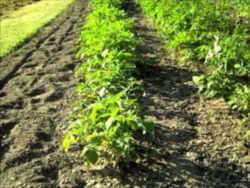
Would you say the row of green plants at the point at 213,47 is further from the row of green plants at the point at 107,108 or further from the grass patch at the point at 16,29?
the grass patch at the point at 16,29

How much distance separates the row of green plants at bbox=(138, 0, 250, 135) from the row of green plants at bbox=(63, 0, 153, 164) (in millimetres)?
851

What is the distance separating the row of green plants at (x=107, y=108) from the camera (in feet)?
8.78

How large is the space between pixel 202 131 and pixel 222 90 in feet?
2.73

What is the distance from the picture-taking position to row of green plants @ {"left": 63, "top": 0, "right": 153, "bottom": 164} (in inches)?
105

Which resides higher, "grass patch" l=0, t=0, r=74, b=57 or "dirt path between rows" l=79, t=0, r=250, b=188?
"grass patch" l=0, t=0, r=74, b=57

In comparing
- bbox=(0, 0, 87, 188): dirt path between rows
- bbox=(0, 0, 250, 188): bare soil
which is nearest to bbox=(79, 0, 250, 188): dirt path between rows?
bbox=(0, 0, 250, 188): bare soil

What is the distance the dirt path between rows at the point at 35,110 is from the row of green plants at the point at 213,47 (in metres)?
1.67

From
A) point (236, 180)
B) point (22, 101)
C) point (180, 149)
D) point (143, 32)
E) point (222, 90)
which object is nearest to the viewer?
point (236, 180)

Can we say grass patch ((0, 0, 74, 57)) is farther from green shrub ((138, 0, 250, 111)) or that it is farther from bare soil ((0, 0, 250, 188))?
green shrub ((138, 0, 250, 111))

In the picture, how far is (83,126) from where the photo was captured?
9.24 feet

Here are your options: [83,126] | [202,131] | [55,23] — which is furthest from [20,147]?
[55,23]

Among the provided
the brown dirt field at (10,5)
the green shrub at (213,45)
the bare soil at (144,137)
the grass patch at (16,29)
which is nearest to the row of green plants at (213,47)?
the green shrub at (213,45)

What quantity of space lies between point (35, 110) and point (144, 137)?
1.49 meters

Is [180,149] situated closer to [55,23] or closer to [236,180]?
[236,180]
